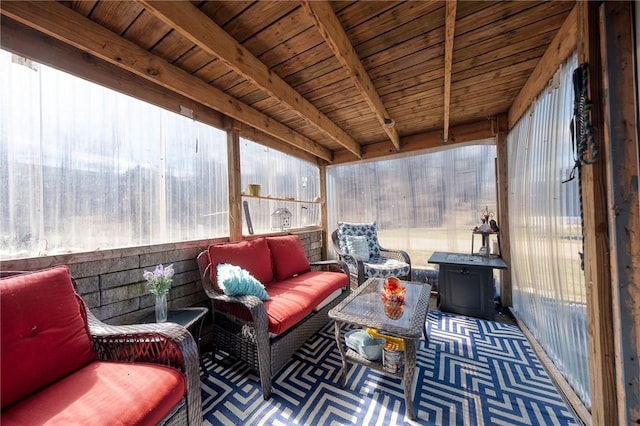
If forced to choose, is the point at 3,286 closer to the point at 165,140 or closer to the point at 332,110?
the point at 165,140

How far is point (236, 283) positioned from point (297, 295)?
0.51 meters

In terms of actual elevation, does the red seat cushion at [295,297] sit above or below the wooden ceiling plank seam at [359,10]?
below

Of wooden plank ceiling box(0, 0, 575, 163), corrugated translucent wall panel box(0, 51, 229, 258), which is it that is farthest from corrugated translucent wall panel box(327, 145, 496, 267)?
corrugated translucent wall panel box(0, 51, 229, 258)

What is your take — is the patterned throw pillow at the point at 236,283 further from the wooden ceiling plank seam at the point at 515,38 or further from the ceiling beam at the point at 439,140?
the ceiling beam at the point at 439,140

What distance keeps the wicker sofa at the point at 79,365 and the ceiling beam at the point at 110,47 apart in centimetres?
121

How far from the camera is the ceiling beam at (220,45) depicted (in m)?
1.09

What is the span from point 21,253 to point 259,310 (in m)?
1.29

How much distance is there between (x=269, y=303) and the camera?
1699 millimetres

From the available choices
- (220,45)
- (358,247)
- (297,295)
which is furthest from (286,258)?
(220,45)

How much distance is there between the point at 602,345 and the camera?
41.0 inches

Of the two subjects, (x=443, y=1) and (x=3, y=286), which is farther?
(x=443, y=1)

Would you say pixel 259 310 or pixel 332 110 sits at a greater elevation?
pixel 332 110

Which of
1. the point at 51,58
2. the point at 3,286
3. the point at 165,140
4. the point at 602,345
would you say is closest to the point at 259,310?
the point at 3,286

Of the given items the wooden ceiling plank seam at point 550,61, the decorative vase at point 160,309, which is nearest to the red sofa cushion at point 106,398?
the decorative vase at point 160,309
